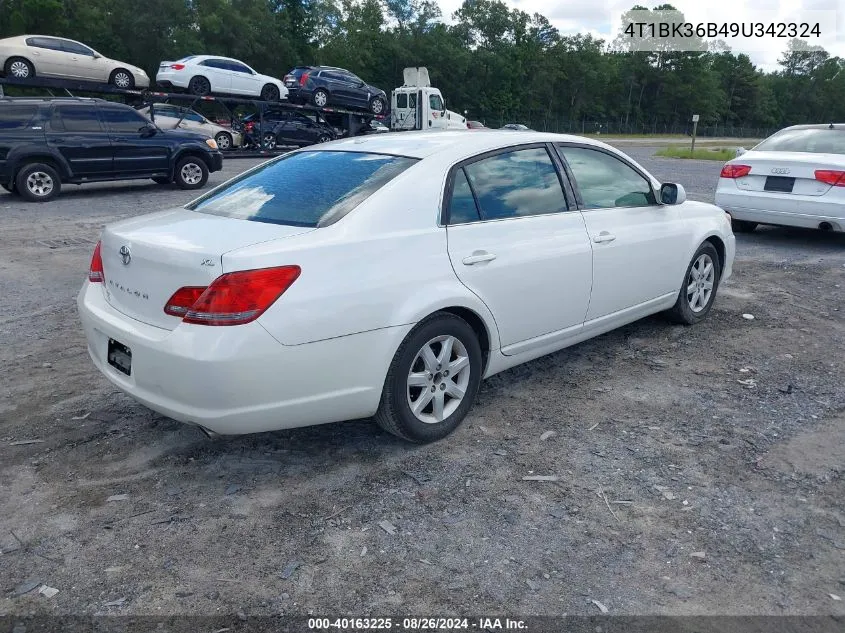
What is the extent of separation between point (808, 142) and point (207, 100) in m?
17.9

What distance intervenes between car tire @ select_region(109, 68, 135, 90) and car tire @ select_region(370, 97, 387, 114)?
10005mm

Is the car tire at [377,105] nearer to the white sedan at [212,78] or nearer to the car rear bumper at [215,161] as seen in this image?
the white sedan at [212,78]

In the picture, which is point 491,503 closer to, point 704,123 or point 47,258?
point 47,258

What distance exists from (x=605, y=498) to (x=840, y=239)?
28.5ft

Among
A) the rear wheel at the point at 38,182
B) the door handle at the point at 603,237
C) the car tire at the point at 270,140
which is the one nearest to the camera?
the door handle at the point at 603,237

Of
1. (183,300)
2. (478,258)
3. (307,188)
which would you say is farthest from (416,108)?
(183,300)

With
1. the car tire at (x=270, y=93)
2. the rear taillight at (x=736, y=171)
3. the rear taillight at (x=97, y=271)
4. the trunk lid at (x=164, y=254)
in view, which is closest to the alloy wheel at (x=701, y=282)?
the trunk lid at (x=164, y=254)

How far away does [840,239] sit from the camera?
33.3 feet

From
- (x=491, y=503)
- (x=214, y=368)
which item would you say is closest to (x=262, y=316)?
(x=214, y=368)

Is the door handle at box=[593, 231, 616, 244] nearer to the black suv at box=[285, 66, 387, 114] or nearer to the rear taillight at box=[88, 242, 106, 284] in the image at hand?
the rear taillight at box=[88, 242, 106, 284]

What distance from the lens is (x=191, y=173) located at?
1464 cm

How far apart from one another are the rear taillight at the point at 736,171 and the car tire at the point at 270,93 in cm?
1675

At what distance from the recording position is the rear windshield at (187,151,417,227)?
3590 millimetres

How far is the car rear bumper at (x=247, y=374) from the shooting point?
304cm
